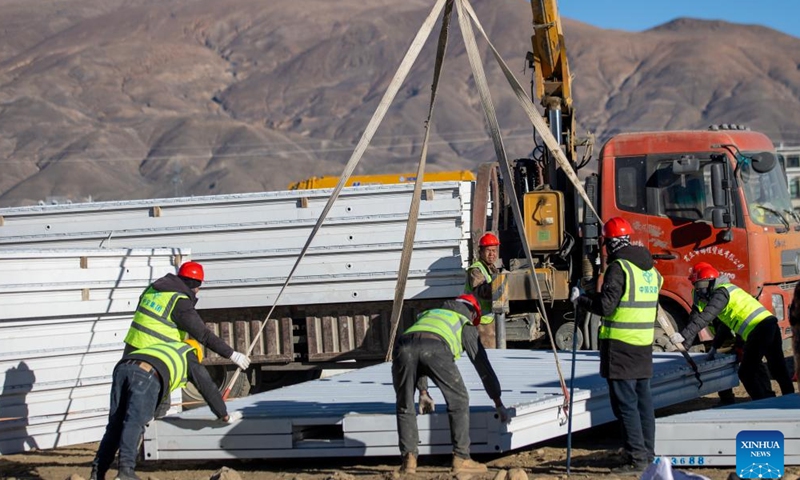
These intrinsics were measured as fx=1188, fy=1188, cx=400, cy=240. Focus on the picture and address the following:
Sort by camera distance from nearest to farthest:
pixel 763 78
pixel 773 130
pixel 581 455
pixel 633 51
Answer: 1. pixel 581 455
2. pixel 773 130
3. pixel 763 78
4. pixel 633 51

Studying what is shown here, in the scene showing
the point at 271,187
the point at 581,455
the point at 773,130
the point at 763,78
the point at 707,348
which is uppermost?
the point at 763,78

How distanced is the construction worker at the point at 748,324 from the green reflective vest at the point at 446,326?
294cm

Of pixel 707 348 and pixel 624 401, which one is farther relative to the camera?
pixel 707 348

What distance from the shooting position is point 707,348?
12805 millimetres

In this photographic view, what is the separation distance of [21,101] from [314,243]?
118 m

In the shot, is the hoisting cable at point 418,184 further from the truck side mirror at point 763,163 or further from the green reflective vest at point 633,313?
the truck side mirror at point 763,163

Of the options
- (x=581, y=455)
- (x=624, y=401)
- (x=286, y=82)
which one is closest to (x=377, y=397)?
(x=581, y=455)

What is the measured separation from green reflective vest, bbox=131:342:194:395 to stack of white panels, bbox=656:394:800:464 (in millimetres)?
3622

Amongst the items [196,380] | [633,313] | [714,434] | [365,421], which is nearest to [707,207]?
[633,313]

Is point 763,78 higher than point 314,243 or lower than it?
higher

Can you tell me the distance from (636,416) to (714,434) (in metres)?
0.58

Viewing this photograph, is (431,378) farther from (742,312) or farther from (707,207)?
(707,207)

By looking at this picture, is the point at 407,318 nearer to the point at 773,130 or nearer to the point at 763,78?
the point at 773,130

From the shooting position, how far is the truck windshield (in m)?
12.5
